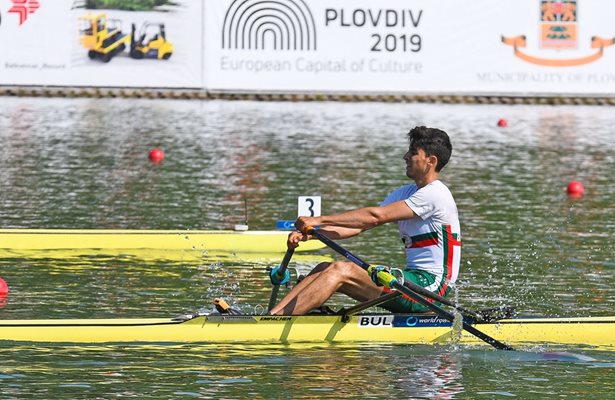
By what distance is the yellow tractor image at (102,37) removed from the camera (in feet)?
118

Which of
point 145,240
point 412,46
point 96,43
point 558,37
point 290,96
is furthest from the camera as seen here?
point 558,37

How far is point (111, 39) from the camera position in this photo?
36.0 m

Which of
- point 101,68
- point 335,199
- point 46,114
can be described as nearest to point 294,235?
point 335,199

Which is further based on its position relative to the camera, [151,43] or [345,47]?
[345,47]

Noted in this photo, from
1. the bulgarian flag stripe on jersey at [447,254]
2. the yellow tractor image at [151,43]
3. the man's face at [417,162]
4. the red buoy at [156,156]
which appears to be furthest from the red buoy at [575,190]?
the yellow tractor image at [151,43]

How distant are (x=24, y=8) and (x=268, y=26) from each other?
20.6 feet

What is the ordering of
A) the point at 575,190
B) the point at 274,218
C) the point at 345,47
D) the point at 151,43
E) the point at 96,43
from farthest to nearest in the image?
the point at 345,47 < the point at 151,43 < the point at 96,43 < the point at 575,190 < the point at 274,218

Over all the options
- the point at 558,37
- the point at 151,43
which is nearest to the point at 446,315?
the point at 151,43

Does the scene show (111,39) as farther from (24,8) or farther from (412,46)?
(412,46)

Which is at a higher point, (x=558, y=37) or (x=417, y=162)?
(x=417, y=162)

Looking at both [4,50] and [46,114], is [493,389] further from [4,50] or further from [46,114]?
[4,50]

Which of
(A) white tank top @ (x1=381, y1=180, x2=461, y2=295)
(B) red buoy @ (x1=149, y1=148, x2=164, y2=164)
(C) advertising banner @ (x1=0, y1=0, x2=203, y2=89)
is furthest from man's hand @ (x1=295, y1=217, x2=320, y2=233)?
(C) advertising banner @ (x1=0, y1=0, x2=203, y2=89)

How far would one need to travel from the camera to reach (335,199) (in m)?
20.8

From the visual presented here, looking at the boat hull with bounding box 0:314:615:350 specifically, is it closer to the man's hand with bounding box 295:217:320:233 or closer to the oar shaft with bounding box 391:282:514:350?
the oar shaft with bounding box 391:282:514:350
